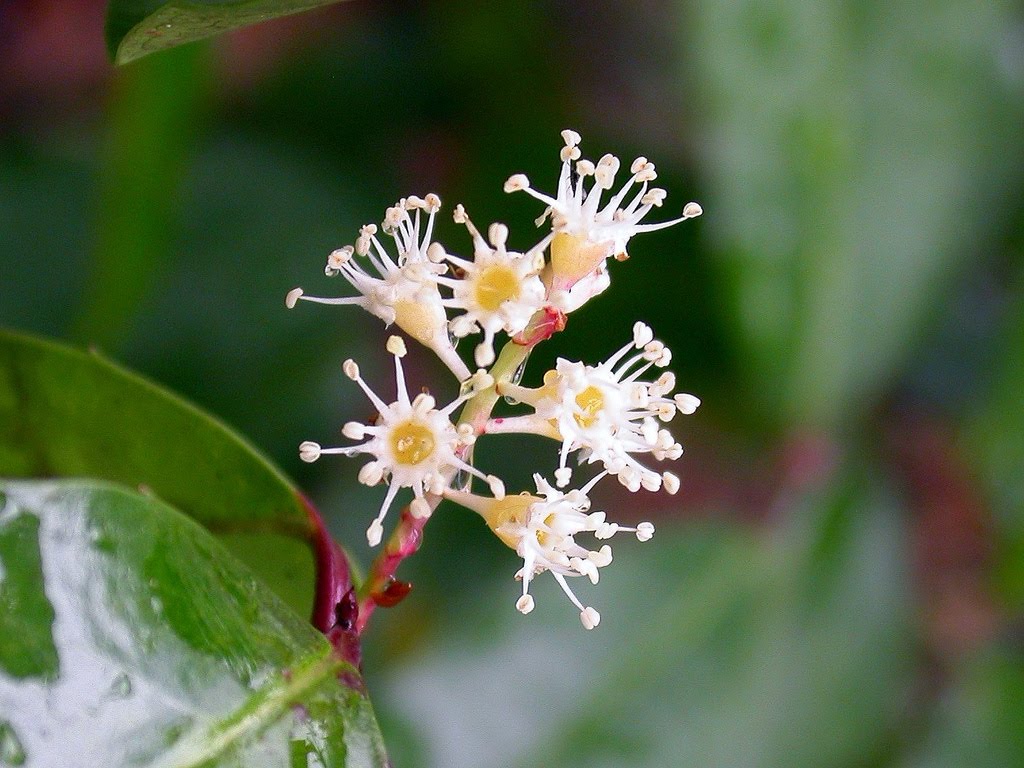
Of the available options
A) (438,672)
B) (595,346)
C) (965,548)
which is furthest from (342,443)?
(965,548)

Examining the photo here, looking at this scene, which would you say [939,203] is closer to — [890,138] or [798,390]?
[890,138]

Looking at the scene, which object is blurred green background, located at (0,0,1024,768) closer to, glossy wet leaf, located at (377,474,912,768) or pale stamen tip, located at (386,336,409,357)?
glossy wet leaf, located at (377,474,912,768)

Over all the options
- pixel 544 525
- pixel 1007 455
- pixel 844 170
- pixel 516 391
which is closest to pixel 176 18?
pixel 516 391

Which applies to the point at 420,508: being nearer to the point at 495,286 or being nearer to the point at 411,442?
the point at 411,442

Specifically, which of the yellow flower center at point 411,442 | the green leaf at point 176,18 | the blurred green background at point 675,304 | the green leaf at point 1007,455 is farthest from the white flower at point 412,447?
the green leaf at point 1007,455

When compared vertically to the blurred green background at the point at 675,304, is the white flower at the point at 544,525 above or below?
below

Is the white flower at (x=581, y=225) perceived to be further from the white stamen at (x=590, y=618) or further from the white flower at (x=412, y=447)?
the white stamen at (x=590, y=618)
